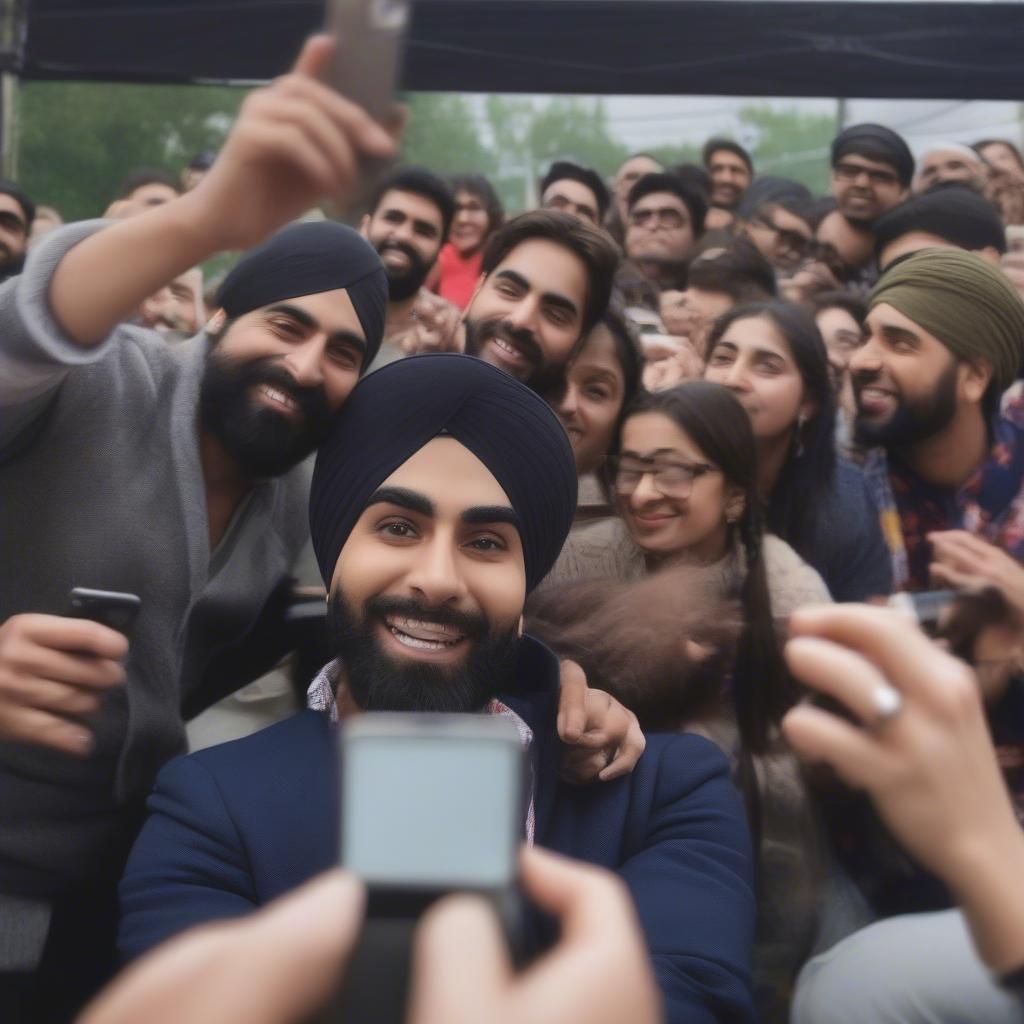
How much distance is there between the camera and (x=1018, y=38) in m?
5.58

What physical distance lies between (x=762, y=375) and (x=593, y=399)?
1.50 feet

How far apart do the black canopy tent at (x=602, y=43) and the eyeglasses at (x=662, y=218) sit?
434mm

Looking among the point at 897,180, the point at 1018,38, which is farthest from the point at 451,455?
the point at 1018,38

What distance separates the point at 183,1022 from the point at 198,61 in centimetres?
534

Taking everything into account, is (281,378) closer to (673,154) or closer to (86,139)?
(86,139)

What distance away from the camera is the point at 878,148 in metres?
5.46

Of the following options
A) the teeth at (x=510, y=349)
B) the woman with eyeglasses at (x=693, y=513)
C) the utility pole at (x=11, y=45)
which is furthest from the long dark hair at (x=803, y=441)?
the utility pole at (x=11, y=45)

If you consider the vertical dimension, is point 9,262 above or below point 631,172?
below

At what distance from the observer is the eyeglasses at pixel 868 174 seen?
5.47m

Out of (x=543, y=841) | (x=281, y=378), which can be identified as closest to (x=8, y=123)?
(x=281, y=378)

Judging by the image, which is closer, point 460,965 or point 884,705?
point 460,965

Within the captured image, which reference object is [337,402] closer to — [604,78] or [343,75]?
[343,75]

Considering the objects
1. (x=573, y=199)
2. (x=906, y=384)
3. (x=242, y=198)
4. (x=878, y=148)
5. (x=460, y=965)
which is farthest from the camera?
(x=573, y=199)

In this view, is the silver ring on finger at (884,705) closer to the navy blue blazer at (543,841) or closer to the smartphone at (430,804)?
the smartphone at (430,804)
